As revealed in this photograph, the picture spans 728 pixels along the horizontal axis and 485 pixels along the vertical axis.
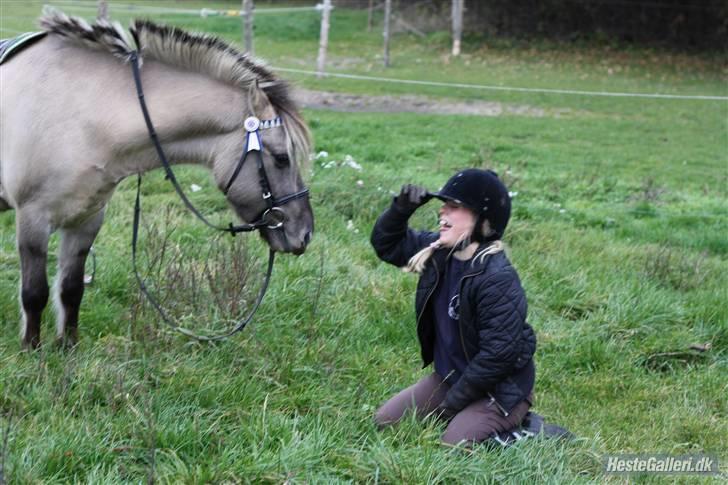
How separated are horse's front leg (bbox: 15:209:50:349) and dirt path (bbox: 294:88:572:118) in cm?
1169

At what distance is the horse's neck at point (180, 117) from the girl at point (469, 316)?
0.95 meters

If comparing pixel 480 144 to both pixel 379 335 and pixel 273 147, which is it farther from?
pixel 273 147

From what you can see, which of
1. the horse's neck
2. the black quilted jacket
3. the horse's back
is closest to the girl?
the black quilted jacket

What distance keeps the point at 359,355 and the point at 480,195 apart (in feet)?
4.61

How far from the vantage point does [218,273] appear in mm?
4961

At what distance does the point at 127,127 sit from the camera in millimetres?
4113

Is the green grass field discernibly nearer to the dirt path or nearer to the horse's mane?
the horse's mane

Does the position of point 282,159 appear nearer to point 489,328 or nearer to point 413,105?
point 489,328

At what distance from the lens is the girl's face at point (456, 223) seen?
3850mm

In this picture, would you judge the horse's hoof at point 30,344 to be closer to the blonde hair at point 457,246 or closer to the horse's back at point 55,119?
the horse's back at point 55,119

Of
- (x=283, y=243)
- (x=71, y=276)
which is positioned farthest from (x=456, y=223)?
(x=71, y=276)

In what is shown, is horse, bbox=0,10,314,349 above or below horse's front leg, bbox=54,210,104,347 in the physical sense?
above

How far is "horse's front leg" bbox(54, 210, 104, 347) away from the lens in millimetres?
4527

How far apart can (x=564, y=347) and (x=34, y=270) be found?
10.4 ft
